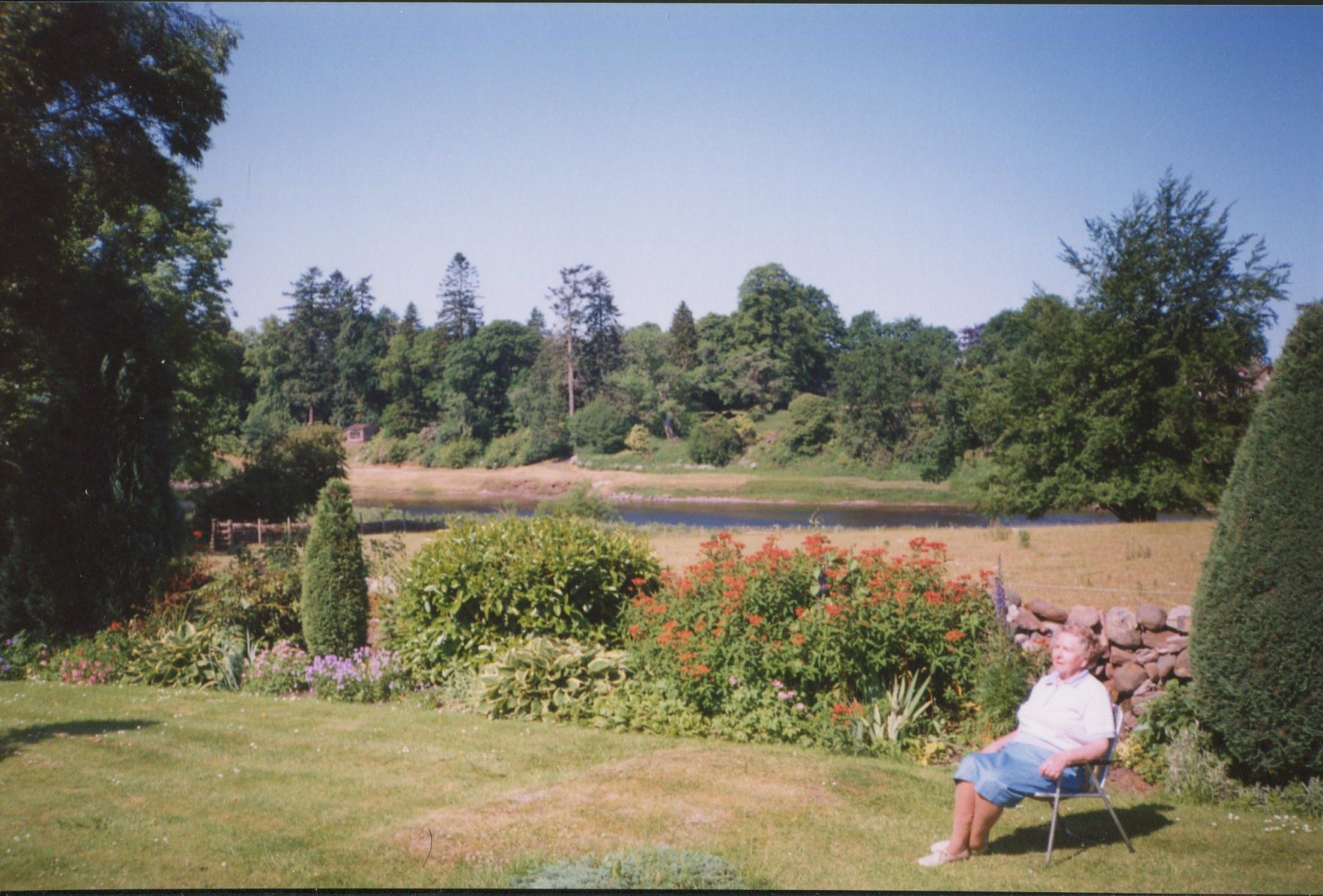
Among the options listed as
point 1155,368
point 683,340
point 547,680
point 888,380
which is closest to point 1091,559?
point 1155,368

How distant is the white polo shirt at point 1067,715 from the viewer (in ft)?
13.5

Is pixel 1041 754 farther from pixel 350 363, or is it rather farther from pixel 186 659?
pixel 350 363

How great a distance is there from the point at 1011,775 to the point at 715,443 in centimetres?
2416

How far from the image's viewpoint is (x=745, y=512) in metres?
31.9

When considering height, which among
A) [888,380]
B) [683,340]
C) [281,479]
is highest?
[683,340]

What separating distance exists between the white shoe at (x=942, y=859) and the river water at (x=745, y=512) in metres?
20.6

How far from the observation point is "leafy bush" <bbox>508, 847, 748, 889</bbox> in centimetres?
375

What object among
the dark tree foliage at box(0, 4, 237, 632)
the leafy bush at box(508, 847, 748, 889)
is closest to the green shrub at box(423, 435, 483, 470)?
the dark tree foliage at box(0, 4, 237, 632)

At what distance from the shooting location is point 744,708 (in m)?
6.57

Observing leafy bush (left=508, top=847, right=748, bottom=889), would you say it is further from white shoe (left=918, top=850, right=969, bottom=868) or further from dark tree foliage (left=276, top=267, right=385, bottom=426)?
dark tree foliage (left=276, top=267, right=385, bottom=426)

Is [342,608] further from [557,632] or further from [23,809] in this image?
[23,809]

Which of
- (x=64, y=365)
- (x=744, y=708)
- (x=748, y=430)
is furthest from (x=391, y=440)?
(x=744, y=708)

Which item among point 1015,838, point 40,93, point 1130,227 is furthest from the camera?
point 1130,227

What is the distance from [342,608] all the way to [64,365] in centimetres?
410
